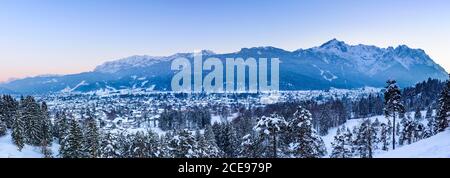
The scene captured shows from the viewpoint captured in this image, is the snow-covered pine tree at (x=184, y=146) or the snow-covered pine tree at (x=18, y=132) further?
the snow-covered pine tree at (x=18, y=132)

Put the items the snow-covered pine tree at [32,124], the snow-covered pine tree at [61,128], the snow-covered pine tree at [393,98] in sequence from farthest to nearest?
the snow-covered pine tree at [61,128], the snow-covered pine tree at [32,124], the snow-covered pine tree at [393,98]

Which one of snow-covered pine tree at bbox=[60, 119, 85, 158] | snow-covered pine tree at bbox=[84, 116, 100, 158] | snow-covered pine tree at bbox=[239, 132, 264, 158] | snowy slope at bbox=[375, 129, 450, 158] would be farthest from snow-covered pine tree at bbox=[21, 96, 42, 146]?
snowy slope at bbox=[375, 129, 450, 158]

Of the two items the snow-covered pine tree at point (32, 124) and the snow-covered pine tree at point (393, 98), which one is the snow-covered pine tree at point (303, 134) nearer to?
the snow-covered pine tree at point (393, 98)

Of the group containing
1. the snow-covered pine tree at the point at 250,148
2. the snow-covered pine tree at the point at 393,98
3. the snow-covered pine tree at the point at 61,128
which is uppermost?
the snow-covered pine tree at the point at 393,98

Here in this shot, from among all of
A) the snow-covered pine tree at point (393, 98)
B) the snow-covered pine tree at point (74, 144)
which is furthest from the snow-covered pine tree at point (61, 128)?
the snow-covered pine tree at point (393, 98)

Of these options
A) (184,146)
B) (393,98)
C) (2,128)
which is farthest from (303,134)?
(2,128)

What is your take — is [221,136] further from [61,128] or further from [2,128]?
[2,128]

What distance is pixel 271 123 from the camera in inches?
882

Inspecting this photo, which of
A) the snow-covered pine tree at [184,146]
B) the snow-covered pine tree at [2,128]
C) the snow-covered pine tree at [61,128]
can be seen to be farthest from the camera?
the snow-covered pine tree at [61,128]

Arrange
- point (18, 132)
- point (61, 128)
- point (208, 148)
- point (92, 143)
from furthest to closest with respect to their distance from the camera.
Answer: point (61, 128), point (18, 132), point (92, 143), point (208, 148)

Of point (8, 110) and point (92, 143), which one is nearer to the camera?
point (92, 143)
